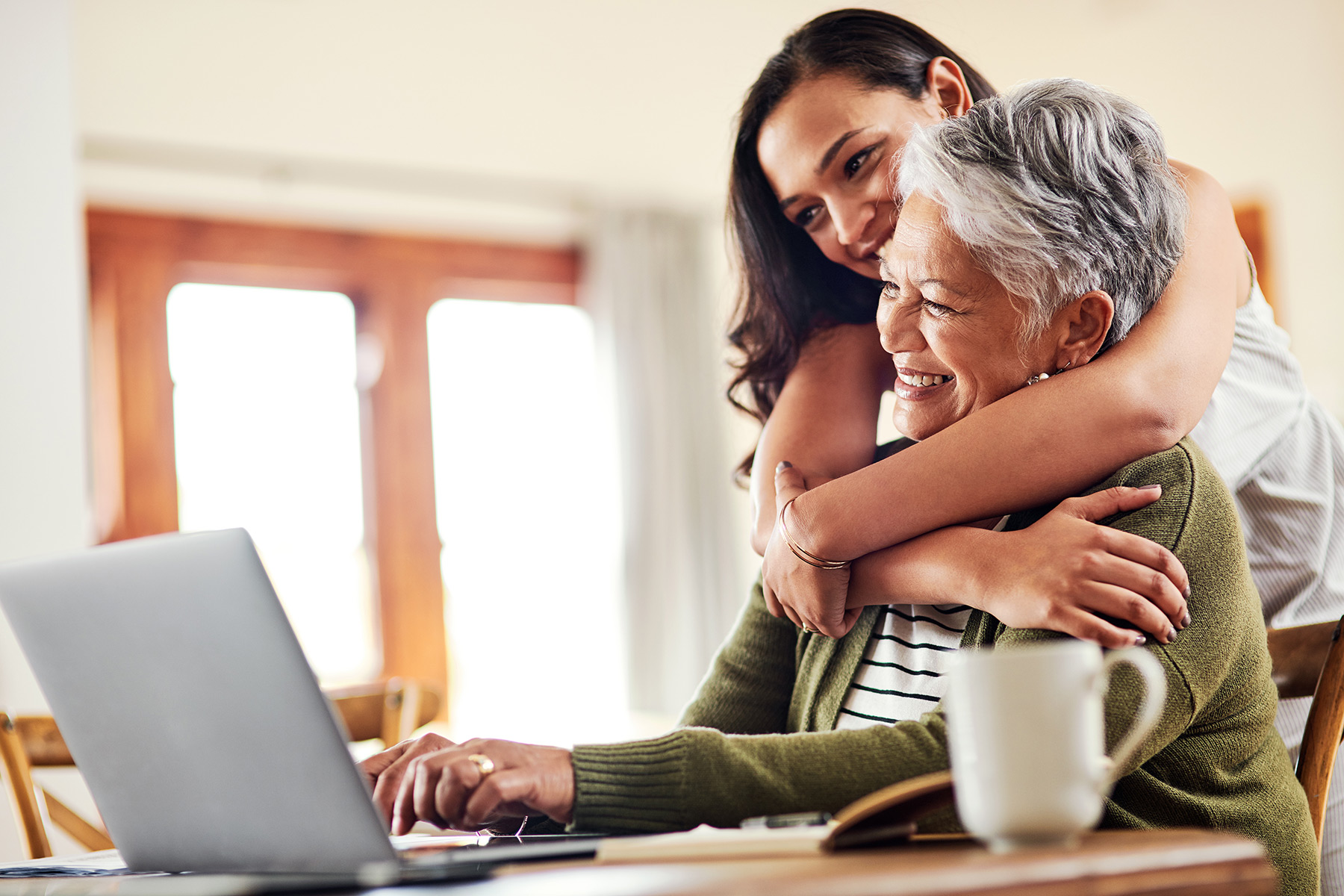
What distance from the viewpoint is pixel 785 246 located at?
5.50 ft

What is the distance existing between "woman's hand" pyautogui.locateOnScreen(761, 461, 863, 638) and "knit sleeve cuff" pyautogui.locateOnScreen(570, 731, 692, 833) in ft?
1.02

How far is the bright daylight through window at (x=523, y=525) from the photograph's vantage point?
5195 mm

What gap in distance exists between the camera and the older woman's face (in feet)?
3.64

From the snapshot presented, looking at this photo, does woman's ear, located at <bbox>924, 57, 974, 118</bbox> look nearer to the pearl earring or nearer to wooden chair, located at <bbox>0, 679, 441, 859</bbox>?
the pearl earring

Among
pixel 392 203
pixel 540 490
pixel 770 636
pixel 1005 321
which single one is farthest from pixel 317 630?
pixel 1005 321

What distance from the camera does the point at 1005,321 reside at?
43.8 inches

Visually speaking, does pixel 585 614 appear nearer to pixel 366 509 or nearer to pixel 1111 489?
pixel 366 509

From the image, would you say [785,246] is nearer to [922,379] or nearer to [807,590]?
[922,379]

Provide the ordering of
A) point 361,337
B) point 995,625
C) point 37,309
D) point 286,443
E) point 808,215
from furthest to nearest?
point 361,337 → point 286,443 → point 37,309 → point 808,215 → point 995,625

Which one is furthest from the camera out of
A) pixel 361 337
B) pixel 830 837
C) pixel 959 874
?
pixel 361 337

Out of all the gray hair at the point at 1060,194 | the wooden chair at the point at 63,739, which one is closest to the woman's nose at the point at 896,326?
the gray hair at the point at 1060,194

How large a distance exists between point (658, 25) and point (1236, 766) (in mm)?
3791

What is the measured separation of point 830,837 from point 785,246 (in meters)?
1.11

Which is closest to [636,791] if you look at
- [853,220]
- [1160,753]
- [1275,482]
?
[1160,753]
